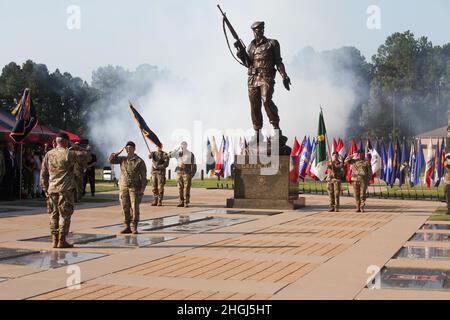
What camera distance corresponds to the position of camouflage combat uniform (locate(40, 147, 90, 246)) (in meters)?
11.2

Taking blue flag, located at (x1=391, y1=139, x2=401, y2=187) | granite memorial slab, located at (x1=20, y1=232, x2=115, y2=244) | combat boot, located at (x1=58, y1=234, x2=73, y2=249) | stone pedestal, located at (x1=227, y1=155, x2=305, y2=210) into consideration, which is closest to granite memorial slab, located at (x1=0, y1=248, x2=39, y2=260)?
combat boot, located at (x1=58, y1=234, x2=73, y2=249)

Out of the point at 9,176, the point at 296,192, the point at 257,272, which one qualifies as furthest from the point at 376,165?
the point at 257,272

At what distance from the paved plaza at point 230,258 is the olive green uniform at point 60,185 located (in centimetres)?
51

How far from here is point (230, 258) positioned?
10188 millimetres

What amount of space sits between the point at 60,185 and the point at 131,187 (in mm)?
2297

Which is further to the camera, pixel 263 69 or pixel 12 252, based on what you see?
pixel 263 69

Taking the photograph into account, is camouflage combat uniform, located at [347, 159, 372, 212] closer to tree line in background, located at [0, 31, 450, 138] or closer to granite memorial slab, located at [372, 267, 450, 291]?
granite memorial slab, located at [372, 267, 450, 291]

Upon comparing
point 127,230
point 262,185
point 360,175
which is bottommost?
point 127,230

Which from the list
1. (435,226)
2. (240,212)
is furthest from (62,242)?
(435,226)

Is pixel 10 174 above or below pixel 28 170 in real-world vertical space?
below

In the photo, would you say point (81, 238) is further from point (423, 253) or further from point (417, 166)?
point (417, 166)

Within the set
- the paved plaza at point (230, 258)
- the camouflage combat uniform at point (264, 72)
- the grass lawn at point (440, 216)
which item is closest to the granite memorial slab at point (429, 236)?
the paved plaza at point (230, 258)

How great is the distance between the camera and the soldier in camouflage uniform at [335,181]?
19656 mm
